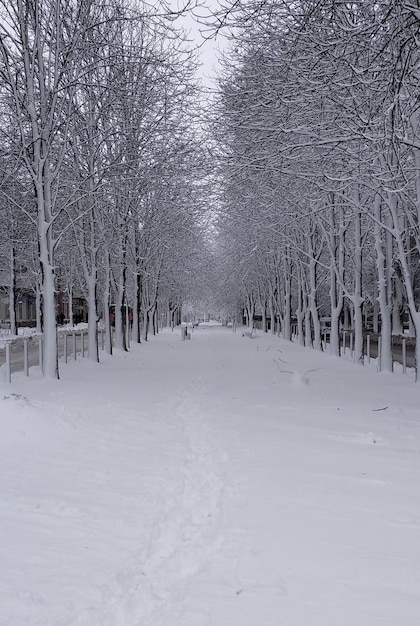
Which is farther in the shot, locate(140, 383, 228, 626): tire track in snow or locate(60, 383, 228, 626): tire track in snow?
locate(140, 383, 228, 626): tire track in snow

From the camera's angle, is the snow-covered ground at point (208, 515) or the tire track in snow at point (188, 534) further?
the tire track in snow at point (188, 534)

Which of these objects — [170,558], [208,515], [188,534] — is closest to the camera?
[170,558]

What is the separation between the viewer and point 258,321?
74062 mm

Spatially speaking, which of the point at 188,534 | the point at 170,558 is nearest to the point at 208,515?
the point at 188,534

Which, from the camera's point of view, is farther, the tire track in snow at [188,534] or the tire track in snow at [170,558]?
the tire track in snow at [188,534]

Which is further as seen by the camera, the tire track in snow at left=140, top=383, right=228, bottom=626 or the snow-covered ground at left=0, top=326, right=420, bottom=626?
the tire track in snow at left=140, top=383, right=228, bottom=626

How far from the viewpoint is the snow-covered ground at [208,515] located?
3291 millimetres

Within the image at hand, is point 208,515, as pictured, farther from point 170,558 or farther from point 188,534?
point 170,558

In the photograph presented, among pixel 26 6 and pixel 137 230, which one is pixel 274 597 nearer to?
pixel 26 6

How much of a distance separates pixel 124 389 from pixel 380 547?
29.9 ft

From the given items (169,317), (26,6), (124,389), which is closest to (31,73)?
(26,6)

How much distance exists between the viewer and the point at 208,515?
479cm

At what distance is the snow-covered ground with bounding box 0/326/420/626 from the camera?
329cm

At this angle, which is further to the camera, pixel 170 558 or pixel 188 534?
pixel 188 534
